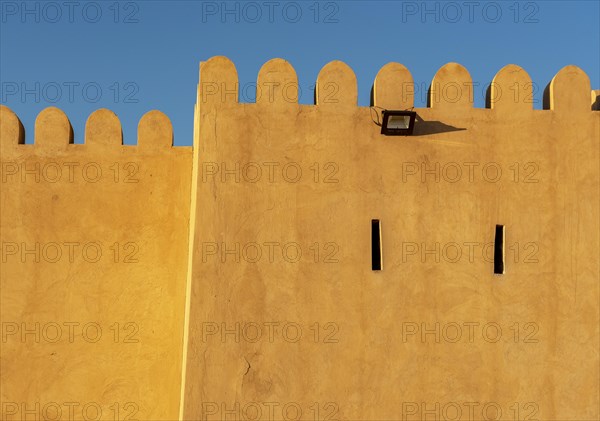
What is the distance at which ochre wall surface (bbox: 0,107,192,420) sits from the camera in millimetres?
7754

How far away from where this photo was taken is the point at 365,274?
7.01 metres

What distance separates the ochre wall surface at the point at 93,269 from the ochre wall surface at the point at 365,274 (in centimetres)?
3

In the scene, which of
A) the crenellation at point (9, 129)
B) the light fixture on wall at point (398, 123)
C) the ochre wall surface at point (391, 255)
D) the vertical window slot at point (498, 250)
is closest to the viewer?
the ochre wall surface at point (391, 255)

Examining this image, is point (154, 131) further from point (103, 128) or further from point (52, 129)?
point (52, 129)

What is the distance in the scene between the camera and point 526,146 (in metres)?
7.32

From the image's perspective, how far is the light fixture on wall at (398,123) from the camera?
7102mm

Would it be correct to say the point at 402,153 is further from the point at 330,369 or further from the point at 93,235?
the point at 93,235

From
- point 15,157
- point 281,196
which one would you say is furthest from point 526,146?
point 15,157

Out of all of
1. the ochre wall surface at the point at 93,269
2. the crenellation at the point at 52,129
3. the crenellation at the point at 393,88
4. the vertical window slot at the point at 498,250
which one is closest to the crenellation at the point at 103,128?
the ochre wall surface at the point at 93,269

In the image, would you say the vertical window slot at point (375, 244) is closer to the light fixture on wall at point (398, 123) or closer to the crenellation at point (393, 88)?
the light fixture on wall at point (398, 123)

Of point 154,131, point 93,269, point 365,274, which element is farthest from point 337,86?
point 93,269

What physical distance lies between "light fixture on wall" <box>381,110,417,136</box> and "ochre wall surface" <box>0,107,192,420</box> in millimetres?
2300

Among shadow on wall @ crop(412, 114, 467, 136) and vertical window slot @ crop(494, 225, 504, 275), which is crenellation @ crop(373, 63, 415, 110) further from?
vertical window slot @ crop(494, 225, 504, 275)

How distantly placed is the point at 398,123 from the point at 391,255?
49.6 inches
